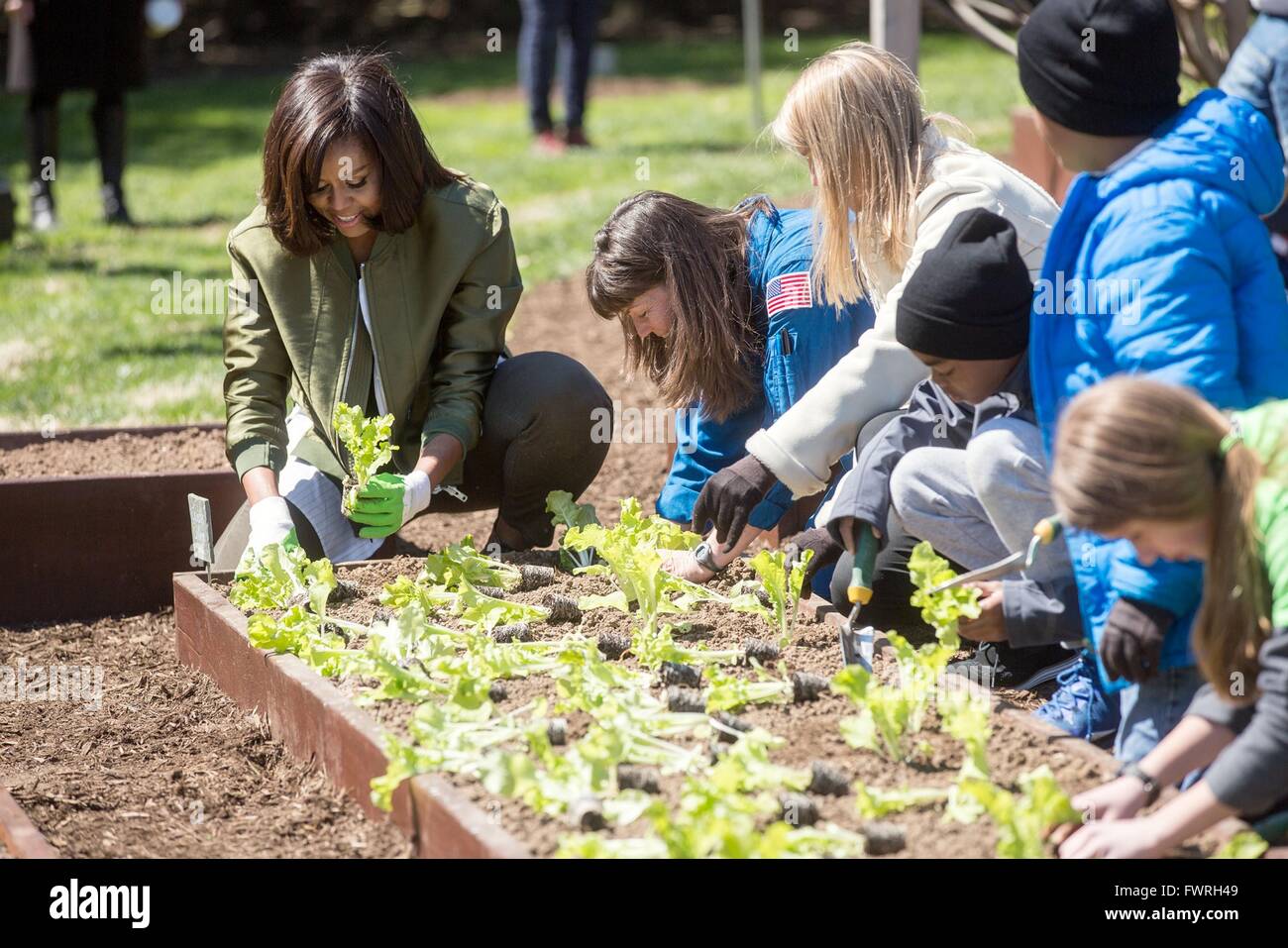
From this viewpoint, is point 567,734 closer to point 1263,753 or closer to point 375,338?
point 1263,753

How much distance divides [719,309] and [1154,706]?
142 cm

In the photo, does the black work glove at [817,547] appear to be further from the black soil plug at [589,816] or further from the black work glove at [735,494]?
the black soil plug at [589,816]

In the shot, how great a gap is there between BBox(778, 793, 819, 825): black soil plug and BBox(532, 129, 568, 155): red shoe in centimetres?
898

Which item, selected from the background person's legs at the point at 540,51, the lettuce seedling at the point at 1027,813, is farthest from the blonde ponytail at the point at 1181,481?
the background person's legs at the point at 540,51

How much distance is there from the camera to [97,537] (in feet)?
13.5

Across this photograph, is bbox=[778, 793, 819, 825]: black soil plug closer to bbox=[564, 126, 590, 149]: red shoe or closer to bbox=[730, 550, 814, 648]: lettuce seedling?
bbox=[730, 550, 814, 648]: lettuce seedling

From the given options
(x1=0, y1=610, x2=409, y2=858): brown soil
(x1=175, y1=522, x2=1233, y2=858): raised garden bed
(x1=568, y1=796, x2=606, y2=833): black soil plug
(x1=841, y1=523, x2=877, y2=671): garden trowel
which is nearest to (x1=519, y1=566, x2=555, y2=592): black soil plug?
(x1=175, y1=522, x2=1233, y2=858): raised garden bed

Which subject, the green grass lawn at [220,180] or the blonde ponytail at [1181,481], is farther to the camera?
the green grass lawn at [220,180]

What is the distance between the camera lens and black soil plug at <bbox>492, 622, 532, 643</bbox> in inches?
125

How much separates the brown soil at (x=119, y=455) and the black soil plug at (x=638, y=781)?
235 centimetres

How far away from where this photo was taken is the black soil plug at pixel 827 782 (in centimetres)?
242

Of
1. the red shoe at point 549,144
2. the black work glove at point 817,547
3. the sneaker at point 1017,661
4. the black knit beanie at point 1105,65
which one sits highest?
the black knit beanie at point 1105,65

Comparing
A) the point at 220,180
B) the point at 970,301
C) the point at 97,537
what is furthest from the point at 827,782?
the point at 220,180
